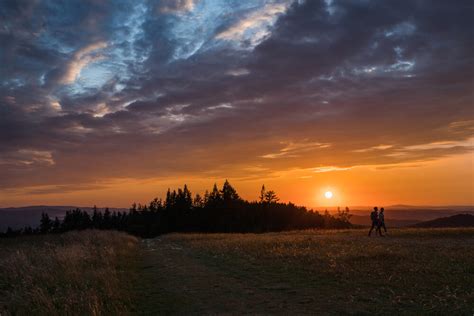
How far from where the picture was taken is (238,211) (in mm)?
102938

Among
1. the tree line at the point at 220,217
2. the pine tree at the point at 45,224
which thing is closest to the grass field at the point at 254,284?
the tree line at the point at 220,217

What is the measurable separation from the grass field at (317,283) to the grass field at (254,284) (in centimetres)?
3

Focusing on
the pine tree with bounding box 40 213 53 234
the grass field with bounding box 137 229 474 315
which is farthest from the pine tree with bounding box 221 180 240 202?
the grass field with bounding box 137 229 474 315

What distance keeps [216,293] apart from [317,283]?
3746 mm

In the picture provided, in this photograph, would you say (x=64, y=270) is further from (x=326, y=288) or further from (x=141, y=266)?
(x=326, y=288)

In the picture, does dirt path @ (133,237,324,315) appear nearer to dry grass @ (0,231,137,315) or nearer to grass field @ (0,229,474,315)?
grass field @ (0,229,474,315)

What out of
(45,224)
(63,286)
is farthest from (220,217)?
(63,286)

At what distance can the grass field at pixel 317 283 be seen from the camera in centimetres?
1110

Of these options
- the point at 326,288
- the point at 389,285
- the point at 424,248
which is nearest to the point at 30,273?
the point at 326,288

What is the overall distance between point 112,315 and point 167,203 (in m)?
110

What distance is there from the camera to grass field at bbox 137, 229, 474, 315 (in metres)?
11.1

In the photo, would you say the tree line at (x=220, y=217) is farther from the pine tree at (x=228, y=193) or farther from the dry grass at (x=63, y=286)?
the dry grass at (x=63, y=286)

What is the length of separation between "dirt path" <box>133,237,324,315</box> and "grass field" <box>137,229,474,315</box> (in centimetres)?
3

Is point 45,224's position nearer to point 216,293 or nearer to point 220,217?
point 220,217
